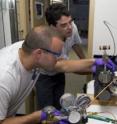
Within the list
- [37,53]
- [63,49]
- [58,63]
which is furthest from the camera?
[63,49]

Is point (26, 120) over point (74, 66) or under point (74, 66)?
under

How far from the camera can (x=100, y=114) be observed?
1.28 metres

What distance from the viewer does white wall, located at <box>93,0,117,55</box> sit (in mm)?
2211

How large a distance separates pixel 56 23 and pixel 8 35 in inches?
27.0

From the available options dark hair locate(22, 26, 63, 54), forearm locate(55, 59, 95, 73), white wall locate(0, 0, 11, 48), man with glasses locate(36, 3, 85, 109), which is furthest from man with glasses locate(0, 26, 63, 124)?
white wall locate(0, 0, 11, 48)

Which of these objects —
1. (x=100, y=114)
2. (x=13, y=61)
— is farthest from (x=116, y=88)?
(x=13, y=61)

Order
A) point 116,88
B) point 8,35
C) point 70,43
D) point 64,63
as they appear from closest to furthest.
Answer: point 116,88 < point 64,63 < point 70,43 < point 8,35

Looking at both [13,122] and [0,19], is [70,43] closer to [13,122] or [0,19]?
[0,19]

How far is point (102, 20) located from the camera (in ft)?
Answer: 7.36

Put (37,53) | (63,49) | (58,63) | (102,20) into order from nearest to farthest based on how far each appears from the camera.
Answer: (37,53), (58,63), (63,49), (102,20)

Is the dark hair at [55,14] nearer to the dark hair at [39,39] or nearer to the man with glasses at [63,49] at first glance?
the man with glasses at [63,49]

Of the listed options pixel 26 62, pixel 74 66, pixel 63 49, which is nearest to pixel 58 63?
pixel 74 66

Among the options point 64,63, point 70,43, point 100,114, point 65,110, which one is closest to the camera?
point 65,110

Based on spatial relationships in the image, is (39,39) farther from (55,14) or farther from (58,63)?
(55,14)
